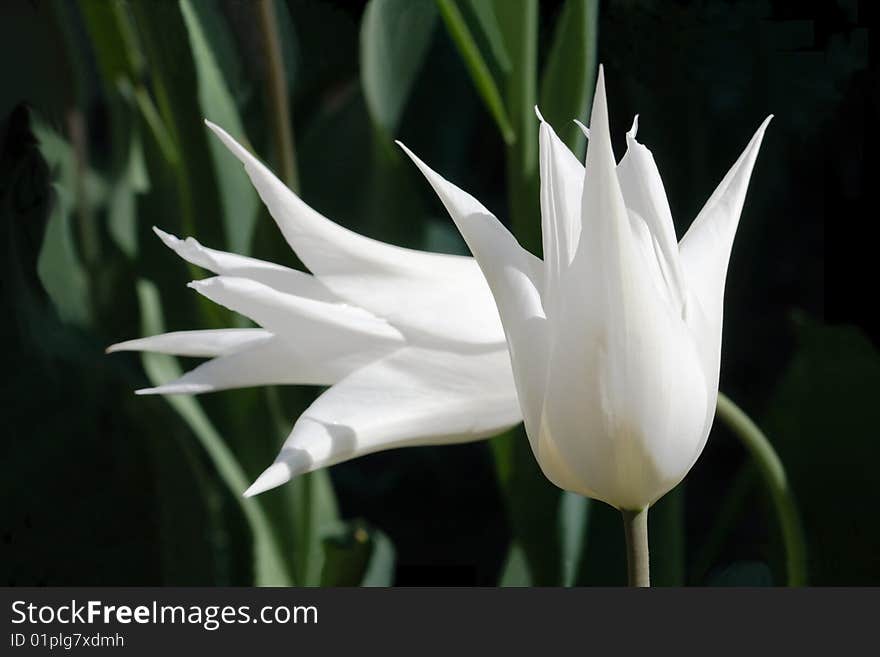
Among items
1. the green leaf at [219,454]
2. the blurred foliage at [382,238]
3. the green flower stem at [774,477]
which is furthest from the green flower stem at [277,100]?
the green flower stem at [774,477]

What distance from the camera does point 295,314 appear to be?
0.96ft

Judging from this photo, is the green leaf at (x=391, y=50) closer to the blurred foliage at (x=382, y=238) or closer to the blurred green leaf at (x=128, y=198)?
the blurred foliage at (x=382, y=238)

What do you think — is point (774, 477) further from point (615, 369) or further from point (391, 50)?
point (391, 50)

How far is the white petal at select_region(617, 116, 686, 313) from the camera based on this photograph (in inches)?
10.1

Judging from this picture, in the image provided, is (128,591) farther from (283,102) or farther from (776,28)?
(776,28)

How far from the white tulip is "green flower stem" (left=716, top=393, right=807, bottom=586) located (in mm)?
82

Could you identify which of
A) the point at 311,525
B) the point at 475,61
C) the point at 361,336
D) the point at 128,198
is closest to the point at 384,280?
the point at 361,336

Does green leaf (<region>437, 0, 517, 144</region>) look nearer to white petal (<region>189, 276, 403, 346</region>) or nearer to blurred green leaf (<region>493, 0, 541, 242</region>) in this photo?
blurred green leaf (<region>493, 0, 541, 242</region>)

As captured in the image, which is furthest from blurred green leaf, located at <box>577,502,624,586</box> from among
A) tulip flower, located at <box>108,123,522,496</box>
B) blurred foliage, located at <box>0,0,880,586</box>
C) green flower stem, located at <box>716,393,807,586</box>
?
tulip flower, located at <box>108,123,522,496</box>

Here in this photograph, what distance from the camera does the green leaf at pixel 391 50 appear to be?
51cm

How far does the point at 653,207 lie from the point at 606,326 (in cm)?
4

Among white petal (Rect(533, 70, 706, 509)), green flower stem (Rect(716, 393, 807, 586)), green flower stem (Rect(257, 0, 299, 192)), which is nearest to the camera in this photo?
white petal (Rect(533, 70, 706, 509))

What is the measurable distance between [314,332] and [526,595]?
152 millimetres

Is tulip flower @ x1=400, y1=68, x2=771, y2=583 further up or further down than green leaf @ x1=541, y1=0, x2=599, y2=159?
further down
